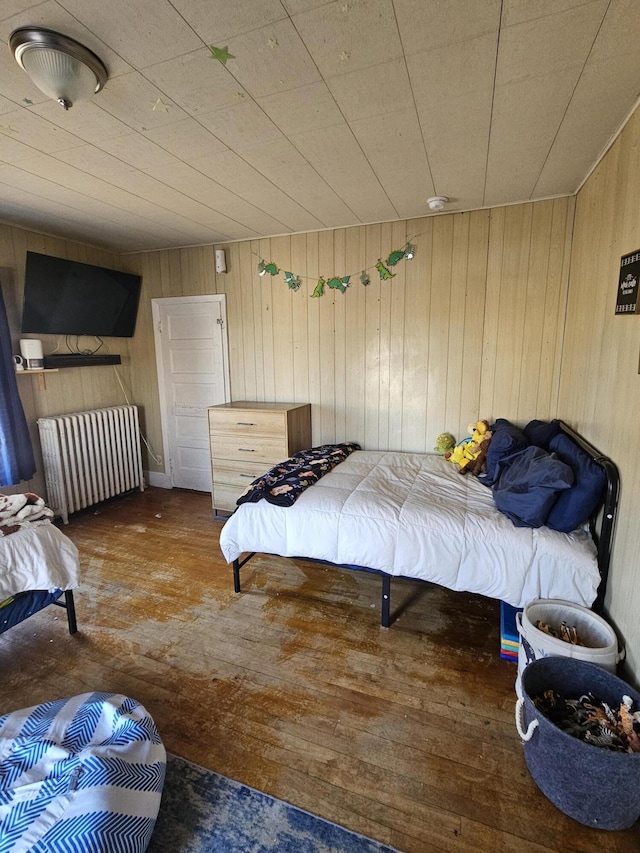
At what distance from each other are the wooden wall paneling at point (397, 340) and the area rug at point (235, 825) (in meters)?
2.51

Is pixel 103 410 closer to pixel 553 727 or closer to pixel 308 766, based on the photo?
pixel 308 766

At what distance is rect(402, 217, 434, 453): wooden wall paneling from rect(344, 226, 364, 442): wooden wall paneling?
353 millimetres

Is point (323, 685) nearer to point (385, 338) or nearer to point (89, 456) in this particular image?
point (385, 338)

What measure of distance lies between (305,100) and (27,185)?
1.90 m

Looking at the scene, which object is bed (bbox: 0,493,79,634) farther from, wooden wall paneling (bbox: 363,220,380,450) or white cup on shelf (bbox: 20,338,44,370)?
wooden wall paneling (bbox: 363,220,380,450)

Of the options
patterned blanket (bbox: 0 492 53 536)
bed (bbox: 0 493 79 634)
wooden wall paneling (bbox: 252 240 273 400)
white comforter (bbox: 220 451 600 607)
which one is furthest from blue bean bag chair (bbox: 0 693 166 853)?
wooden wall paneling (bbox: 252 240 273 400)

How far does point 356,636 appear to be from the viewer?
2086 millimetres

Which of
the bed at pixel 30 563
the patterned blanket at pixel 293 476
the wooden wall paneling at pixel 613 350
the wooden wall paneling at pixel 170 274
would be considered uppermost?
the wooden wall paneling at pixel 170 274

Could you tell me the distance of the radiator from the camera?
11.2ft

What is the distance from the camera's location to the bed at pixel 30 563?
184cm

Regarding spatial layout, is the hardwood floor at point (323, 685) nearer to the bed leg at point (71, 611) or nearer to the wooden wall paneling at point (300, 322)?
the bed leg at point (71, 611)

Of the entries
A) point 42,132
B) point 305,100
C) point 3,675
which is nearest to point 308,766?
point 3,675

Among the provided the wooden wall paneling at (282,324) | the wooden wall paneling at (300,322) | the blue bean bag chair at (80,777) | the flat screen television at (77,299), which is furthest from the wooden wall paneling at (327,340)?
the blue bean bag chair at (80,777)

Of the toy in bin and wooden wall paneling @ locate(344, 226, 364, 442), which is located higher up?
wooden wall paneling @ locate(344, 226, 364, 442)
